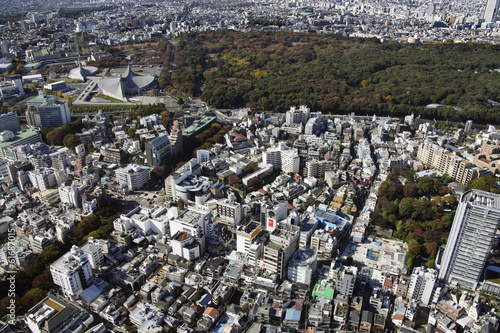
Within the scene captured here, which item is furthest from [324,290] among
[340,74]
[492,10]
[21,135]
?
[492,10]

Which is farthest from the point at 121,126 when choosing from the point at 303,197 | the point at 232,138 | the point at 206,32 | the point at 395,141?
the point at 206,32

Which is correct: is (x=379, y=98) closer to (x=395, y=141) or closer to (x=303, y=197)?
(x=395, y=141)

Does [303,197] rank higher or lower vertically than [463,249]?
lower

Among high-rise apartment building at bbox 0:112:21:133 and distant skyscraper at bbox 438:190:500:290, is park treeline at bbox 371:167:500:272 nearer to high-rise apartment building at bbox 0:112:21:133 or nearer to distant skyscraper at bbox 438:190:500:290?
distant skyscraper at bbox 438:190:500:290

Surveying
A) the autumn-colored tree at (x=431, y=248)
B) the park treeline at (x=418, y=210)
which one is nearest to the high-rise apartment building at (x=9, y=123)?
the park treeline at (x=418, y=210)

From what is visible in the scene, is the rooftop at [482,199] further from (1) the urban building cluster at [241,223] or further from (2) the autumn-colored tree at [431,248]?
(2) the autumn-colored tree at [431,248]

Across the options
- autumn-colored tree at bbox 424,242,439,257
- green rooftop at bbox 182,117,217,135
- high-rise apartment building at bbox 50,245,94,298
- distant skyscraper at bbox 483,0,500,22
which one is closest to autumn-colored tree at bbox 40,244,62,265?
high-rise apartment building at bbox 50,245,94,298
